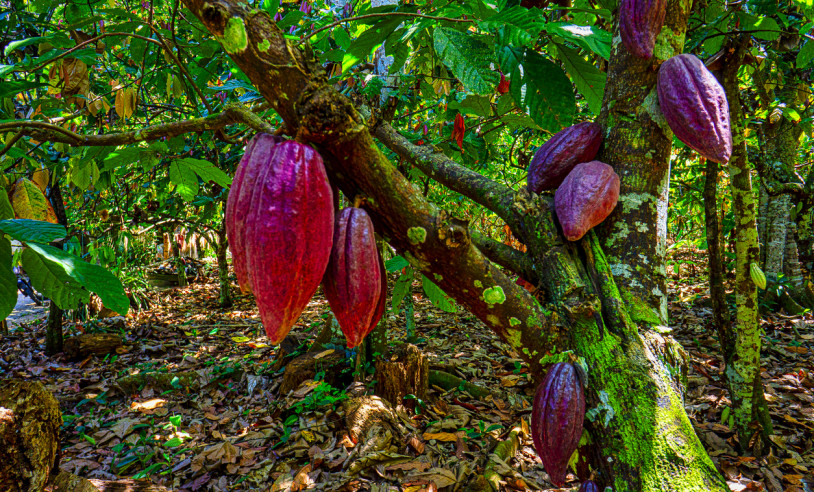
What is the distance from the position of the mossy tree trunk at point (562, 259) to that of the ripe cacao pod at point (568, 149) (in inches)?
1.4

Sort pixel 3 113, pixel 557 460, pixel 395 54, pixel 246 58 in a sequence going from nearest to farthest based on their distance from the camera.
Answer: pixel 246 58 → pixel 557 460 → pixel 395 54 → pixel 3 113

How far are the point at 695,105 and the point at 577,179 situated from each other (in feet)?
0.77

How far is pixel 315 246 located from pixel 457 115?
158 centimetres

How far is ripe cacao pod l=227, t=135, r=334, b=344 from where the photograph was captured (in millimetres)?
519

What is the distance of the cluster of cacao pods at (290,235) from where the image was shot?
1.70 feet

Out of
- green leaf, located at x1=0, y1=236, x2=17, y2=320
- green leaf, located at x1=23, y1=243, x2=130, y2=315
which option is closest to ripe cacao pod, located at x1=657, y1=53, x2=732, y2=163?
green leaf, located at x1=23, y1=243, x2=130, y2=315

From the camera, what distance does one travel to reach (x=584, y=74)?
3.40 ft

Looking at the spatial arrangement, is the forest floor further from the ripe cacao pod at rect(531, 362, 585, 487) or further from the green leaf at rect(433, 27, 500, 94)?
the green leaf at rect(433, 27, 500, 94)

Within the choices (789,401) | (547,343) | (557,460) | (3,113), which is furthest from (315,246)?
(789,401)

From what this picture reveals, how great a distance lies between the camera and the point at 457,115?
197 centimetres

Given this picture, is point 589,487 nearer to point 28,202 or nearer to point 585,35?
point 585,35

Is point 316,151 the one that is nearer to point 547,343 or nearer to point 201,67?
point 547,343

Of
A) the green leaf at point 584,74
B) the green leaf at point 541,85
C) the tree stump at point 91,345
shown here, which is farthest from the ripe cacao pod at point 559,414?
the tree stump at point 91,345

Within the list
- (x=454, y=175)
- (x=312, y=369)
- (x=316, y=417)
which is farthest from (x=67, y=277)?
(x=312, y=369)
